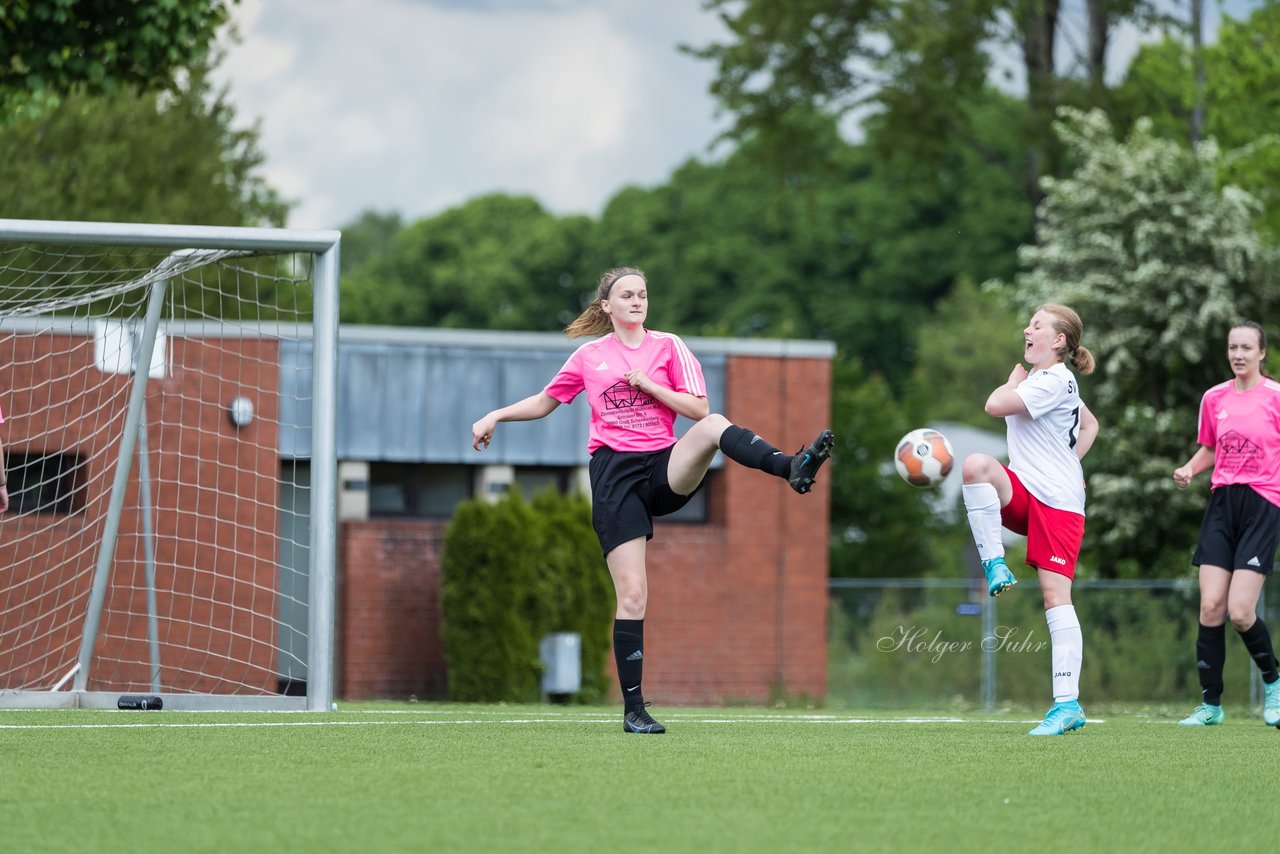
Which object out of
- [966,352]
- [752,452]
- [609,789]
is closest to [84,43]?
[752,452]

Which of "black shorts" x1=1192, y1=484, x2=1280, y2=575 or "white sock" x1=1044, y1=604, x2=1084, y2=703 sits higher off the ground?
"black shorts" x1=1192, y1=484, x2=1280, y2=575

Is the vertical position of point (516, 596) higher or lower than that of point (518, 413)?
lower

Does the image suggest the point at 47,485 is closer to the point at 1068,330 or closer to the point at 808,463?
the point at 808,463

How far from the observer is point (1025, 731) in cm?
759

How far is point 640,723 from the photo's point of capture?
23.0 ft

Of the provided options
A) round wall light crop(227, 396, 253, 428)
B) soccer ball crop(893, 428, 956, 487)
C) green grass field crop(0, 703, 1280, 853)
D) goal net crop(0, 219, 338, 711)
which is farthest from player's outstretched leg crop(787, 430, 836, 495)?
round wall light crop(227, 396, 253, 428)

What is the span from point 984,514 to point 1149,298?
14442mm

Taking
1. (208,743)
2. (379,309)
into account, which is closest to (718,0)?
(208,743)

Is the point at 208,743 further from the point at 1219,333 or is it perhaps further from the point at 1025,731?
the point at 1219,333

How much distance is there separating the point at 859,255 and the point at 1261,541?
143 ft

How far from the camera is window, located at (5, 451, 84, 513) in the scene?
553 inches

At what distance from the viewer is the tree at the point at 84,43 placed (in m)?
12.9

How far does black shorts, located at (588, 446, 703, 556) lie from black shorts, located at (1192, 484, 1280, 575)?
2.99 meters

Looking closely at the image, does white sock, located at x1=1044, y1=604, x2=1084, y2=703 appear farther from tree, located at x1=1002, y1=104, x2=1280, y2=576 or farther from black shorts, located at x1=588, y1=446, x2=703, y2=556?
tree, located at x1=1002, y1=104, x2=1280, y2=576
